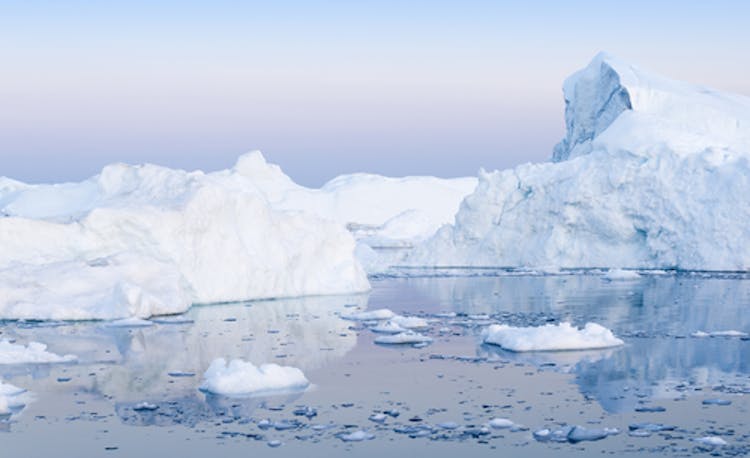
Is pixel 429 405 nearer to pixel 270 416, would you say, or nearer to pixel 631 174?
pixel 270 416

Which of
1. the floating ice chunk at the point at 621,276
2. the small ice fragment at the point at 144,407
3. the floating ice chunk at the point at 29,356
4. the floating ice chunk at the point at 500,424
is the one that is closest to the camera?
the floating ice chunk at the point at 500,424

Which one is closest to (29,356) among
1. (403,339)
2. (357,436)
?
(403,339)

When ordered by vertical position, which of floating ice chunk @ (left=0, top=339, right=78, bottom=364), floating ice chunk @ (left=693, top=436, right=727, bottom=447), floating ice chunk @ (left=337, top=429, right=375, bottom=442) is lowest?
floating ice chunk @ (left=0, top=339, right=78, bottom=364)

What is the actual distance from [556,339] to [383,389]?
3.53 m

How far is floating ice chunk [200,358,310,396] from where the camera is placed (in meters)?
10.4

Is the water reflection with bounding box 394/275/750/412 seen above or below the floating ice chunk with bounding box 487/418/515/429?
below

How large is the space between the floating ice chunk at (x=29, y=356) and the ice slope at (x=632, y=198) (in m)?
20.5

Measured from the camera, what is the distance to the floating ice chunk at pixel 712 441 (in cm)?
808

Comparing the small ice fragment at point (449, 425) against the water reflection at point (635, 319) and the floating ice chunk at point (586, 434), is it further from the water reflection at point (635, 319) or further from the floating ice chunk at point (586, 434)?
the water reflection at point (635, 319)

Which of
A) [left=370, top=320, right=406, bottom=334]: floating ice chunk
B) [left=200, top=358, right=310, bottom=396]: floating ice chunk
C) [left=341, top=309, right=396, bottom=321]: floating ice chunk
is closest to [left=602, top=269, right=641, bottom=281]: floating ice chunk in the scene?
[left=341, top=309, right=396, bottom=321]: floating ice chunk

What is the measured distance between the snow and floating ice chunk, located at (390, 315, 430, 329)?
258 cm

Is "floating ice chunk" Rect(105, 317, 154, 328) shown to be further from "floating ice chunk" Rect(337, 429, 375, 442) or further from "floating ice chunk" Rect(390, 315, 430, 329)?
"floating ice chunk" Rect(337, 429, 375, 442)

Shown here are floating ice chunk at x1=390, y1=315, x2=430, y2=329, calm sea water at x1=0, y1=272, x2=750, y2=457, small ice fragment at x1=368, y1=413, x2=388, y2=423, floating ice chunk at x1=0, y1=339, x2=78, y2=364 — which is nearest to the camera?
calm sea water at x1=0, y1=272, x2=750, y2=457

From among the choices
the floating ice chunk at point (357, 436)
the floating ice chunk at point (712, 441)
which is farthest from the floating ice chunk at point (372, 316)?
the floating ice chunk at point (712, 441)
